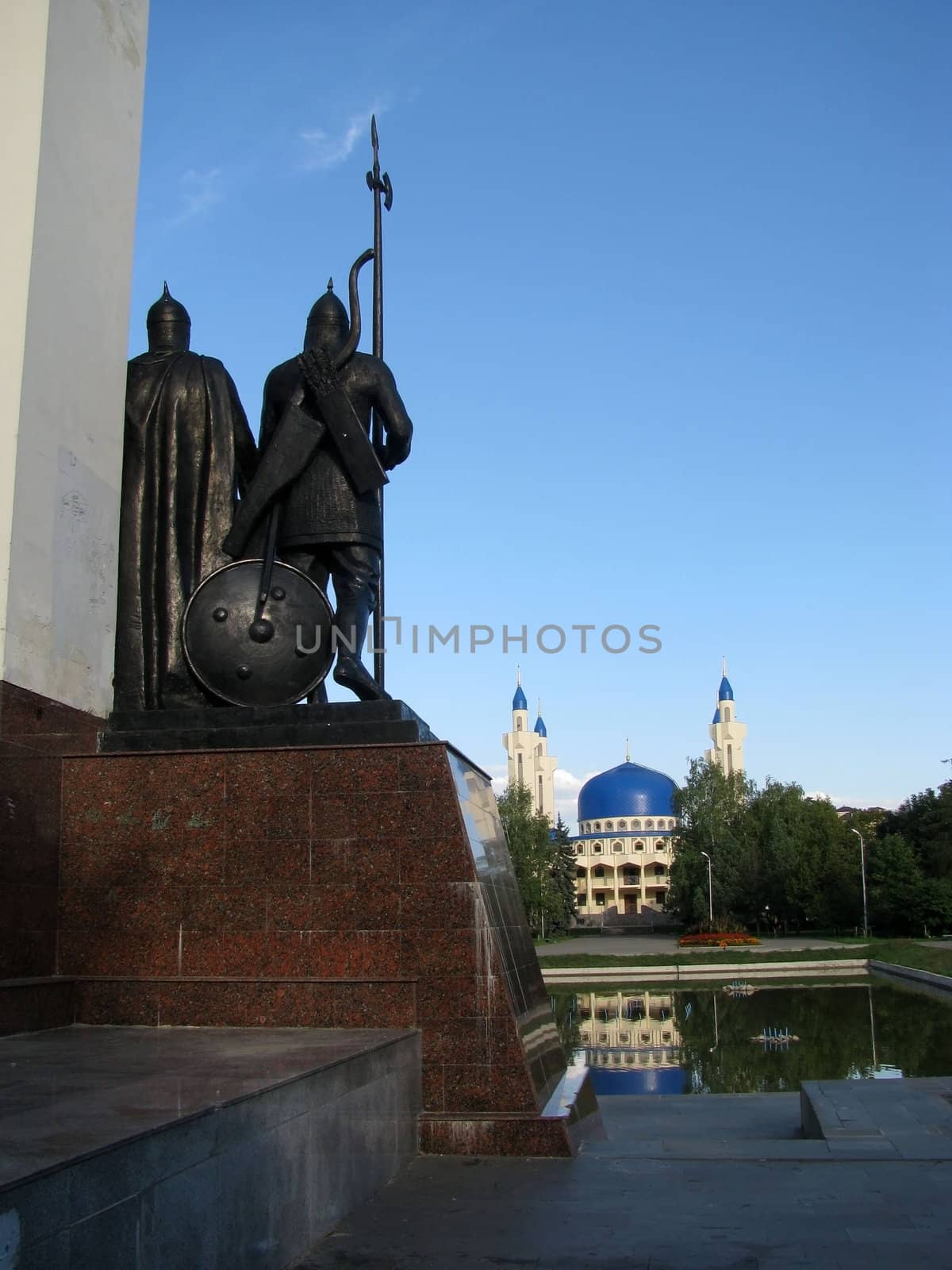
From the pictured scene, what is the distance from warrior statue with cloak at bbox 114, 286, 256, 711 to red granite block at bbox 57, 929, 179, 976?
1354 millimetres

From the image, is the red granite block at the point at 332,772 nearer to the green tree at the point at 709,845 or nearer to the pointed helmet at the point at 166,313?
the pointed helmet at the point at 166,313

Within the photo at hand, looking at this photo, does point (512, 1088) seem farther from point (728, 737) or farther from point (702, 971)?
point (728, 737)

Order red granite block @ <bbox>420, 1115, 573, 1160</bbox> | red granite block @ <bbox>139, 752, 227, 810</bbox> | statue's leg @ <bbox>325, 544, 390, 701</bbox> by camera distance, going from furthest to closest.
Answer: statue's leg @ <bbox>325, 544, 390, 701</bbox> < red granite block @ <bbox>139, 752, 227, 810</bbox> < red granite block @ <bbox>420, 1115, 573, 1160</bbox>

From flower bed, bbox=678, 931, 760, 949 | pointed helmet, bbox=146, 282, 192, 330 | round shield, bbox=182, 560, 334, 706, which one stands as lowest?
flower bed, bbox=678, 931, 760, 949

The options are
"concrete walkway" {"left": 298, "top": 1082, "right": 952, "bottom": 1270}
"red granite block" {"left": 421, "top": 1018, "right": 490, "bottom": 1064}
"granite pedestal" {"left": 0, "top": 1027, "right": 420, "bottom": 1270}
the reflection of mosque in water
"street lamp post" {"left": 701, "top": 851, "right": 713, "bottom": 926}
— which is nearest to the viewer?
"granite pedestal" {"left": 0, "top": 1027, "right": 420, "bottom": 1270}

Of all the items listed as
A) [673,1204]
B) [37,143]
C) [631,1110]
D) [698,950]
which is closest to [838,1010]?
[631,1110]

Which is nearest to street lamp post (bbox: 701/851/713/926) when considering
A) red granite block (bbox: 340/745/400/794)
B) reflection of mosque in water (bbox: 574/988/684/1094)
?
reflection of mosque in water (bbox: 574/988/684/1094)

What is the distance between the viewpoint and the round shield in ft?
21.2

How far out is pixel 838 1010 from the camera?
17.1 metres

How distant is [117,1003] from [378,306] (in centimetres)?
456

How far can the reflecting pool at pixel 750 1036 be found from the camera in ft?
36.9

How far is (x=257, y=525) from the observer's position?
6.80m

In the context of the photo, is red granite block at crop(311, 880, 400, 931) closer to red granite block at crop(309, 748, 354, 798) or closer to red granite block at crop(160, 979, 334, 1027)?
red granite block at crop(160, 979, 334, 1027)

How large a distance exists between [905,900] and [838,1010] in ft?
68.0
